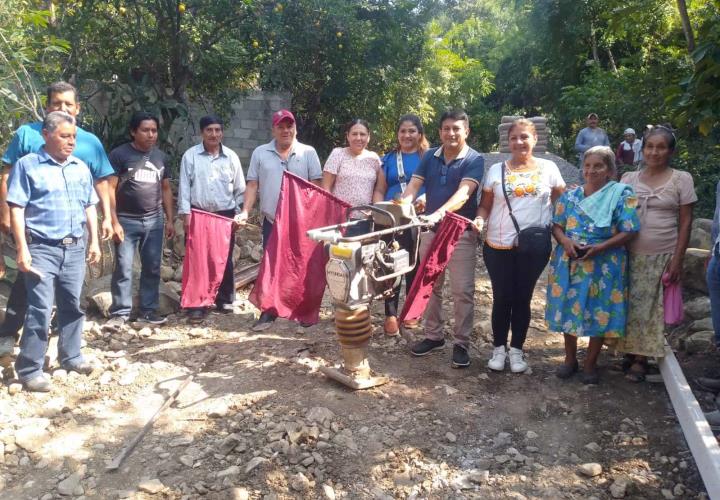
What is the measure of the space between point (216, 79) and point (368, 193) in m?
4.41

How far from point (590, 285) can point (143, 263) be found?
3.45 metres

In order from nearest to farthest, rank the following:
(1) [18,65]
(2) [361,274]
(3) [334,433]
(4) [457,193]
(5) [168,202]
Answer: (3) [334,433] → (2) [361,274] → (4) [457,193] → (1) [18,65] → (5) [168,202]

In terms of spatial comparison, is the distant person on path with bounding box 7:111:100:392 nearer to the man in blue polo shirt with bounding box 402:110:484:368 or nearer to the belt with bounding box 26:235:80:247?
the belt with bounding box 26:235:80:247

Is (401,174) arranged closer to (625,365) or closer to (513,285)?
(513,285)

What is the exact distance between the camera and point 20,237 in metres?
3.68

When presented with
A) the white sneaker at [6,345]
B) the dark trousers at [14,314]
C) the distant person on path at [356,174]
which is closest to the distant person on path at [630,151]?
the distant person on path at [356,174]

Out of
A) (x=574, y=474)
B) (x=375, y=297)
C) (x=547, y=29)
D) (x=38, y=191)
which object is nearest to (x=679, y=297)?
(x=574, y=474)

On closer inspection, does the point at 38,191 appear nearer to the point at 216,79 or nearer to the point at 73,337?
the point at 73,337

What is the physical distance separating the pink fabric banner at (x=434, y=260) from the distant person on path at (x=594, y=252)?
2.06 ft

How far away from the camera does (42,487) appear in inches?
120

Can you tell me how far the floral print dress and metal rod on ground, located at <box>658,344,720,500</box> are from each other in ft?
1.35

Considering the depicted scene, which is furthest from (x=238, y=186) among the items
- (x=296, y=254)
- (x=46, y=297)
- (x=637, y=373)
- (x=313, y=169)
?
(x=637, y=373)

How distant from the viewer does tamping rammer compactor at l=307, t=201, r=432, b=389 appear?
352 centimetres

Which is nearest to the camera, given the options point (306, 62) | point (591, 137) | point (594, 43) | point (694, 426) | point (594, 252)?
point (694, 426)
